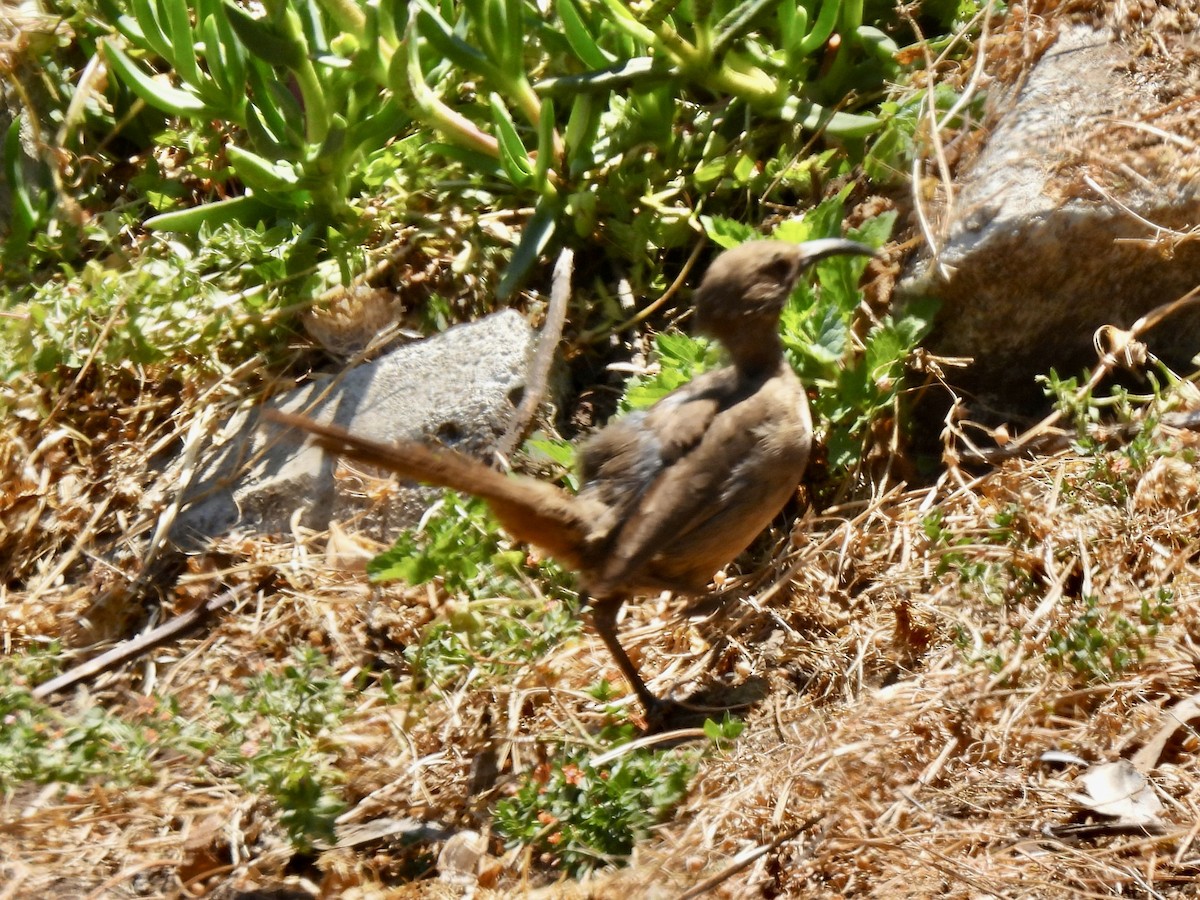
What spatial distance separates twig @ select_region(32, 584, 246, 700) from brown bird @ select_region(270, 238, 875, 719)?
115 centimetres

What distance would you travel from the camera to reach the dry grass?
2600 millimetres

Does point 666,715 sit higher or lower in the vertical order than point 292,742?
lower

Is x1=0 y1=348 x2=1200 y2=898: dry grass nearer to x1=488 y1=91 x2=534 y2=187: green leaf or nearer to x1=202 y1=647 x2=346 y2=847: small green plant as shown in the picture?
x1=202 y1=647 x2=346 y2=847: small green plant

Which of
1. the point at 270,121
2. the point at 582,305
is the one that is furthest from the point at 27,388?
the point at 582,305

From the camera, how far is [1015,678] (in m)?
2.91

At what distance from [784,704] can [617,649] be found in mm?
467

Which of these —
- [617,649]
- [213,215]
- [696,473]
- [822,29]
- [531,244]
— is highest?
[213,215]

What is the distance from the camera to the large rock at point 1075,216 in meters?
3.62

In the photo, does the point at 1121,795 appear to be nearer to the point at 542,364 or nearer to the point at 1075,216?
the point at 1075,216

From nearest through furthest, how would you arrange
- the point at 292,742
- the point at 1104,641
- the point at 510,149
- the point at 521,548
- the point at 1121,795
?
the point at 1121,795, the point at 1104,641, the point at 292,742, the point at 521,548, the point at 510,149

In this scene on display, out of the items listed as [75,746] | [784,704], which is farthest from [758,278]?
[75,746]

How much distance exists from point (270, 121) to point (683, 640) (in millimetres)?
2352

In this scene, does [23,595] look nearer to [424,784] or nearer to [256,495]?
[256,495]

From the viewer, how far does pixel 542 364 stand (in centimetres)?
404
